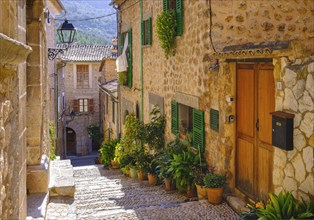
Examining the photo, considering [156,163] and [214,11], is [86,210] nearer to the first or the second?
[156,163]

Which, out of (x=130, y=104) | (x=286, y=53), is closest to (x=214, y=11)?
(x=286, y=53)

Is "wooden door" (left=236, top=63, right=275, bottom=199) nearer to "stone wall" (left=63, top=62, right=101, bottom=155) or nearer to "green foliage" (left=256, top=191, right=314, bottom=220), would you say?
"green foliage" (left=256, top=191, right=314, bottom=220)

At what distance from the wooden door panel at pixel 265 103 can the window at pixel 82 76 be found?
1059 inches

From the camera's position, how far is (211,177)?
7.29 metres

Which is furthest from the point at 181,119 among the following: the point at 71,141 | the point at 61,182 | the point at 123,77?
the point at 71,141

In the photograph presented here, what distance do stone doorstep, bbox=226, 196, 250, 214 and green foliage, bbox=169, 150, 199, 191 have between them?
1.02 metres

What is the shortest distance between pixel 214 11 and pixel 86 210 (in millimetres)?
4415

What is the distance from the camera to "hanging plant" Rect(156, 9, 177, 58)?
9.97m

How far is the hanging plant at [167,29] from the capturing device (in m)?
9.97

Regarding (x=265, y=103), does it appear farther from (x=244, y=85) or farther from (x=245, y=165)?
(x=245, y=165)

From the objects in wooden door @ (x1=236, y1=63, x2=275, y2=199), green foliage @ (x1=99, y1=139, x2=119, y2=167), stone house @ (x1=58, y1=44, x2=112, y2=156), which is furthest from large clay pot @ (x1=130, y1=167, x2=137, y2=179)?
stone house @ (x1=58, y1=44, x2=112, y2=156)

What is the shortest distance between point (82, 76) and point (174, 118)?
2314cm

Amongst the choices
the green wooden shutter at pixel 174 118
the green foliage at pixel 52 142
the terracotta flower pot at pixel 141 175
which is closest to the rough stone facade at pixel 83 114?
the green foliage at pixel 52 142

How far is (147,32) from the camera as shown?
43.2ft
